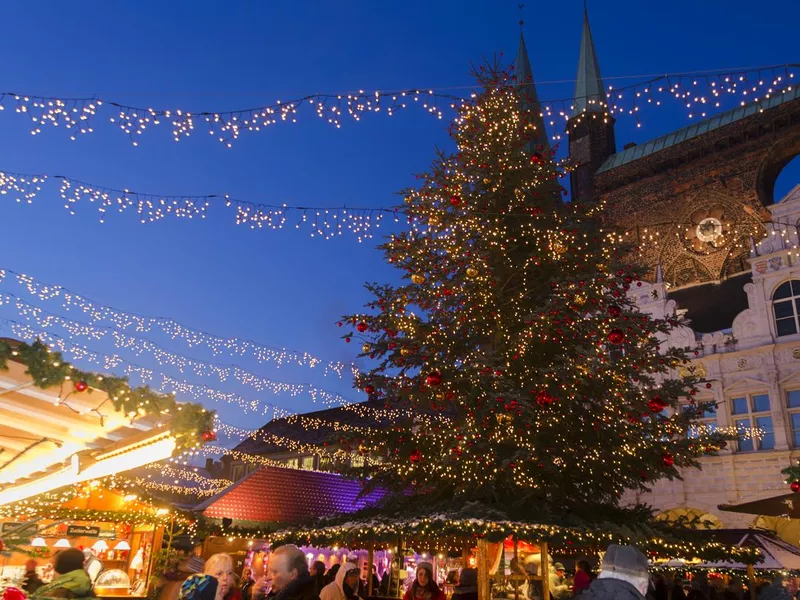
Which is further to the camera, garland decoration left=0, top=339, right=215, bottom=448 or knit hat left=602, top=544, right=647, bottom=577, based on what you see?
garland decoration left=0, top=339, right=215, bottom=448

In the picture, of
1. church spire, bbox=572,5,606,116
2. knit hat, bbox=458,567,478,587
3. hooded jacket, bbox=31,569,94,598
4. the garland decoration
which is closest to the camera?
hooded jacket, bbox=31,569,94,598

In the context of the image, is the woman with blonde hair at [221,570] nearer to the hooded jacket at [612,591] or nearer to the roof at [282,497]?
the hooded jacket at [612,591]

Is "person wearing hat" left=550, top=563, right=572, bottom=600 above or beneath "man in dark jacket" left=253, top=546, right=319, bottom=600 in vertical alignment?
beneath

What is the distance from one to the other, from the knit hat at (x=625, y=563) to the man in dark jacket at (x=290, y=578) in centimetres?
179

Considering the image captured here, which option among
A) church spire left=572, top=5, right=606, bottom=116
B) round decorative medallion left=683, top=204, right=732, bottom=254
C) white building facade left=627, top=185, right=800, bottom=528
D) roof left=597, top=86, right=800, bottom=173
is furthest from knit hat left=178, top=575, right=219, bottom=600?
church spire left=572, top=5, right=606, bottom=116

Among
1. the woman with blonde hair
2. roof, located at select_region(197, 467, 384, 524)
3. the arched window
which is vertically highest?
the arched window

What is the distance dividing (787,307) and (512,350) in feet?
48.0

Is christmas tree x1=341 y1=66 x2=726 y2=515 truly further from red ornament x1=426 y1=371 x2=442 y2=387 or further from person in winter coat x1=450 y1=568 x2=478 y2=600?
person in winter coat x1=450 y1=568 x2=478 y2=600

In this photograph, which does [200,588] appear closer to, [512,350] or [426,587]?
[426,587]

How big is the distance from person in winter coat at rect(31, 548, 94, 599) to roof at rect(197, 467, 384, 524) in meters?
10.4

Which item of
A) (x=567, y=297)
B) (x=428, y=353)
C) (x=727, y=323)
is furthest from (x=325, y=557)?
(x=727, y=323)

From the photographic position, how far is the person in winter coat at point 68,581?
457cm

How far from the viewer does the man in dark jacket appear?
385 centimetres

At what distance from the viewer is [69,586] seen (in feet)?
15.2
